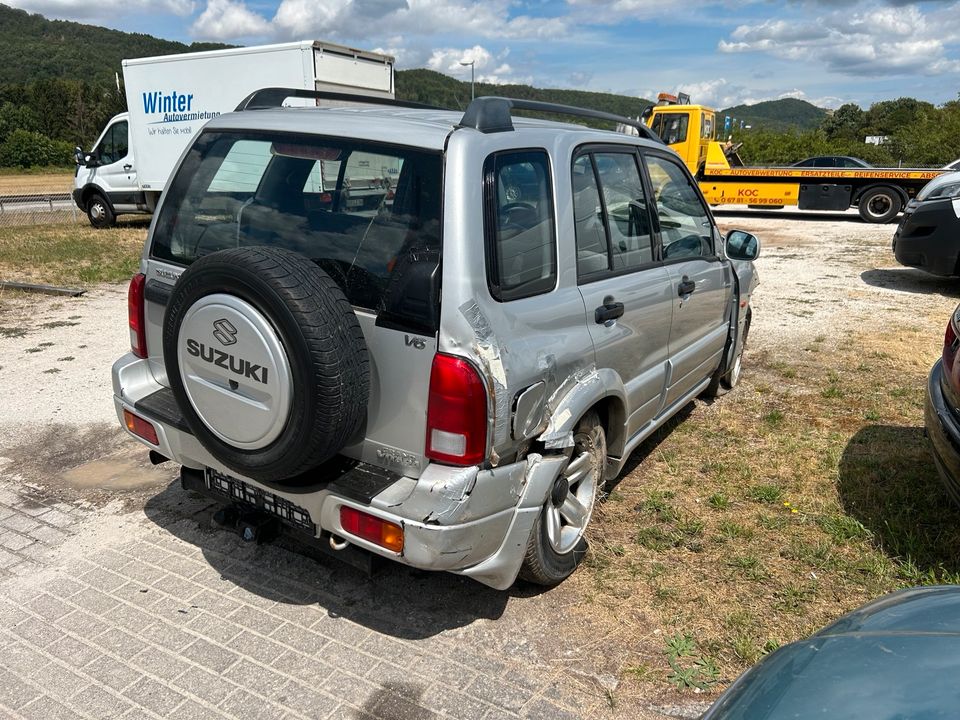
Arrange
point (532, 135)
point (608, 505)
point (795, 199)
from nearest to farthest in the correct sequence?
point (532, 135)
point (608, 505)
point (795, 199)

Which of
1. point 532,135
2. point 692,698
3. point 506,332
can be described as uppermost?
point 532,135

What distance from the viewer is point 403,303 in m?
2.49

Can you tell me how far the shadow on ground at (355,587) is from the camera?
304 cm

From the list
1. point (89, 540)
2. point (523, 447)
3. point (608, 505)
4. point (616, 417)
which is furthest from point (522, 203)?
point (89, 540)

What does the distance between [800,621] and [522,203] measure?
2.06 metres

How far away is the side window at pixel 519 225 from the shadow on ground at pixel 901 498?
2264mm

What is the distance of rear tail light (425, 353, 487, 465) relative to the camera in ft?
7.93

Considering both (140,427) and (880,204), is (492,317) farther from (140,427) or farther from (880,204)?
(880,204)

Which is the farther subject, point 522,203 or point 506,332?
point 522,203

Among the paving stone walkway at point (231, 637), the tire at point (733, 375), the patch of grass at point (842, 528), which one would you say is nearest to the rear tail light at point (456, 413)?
the paving stone walkway at point (231, 637)

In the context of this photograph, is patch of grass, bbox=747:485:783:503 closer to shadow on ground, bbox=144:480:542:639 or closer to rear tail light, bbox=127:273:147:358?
shadow on ground, bbox=144:480:542:639

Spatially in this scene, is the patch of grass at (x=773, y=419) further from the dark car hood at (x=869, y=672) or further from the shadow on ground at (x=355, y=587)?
the dark car hood at (x=869, y=672)

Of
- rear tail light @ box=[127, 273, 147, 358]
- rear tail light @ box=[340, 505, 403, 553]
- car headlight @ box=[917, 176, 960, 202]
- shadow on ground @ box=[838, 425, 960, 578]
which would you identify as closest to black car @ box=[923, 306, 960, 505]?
shadow on ground @ box=[838, 425, 960, 578]

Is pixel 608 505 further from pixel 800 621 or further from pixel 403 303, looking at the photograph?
pixel 403 303
